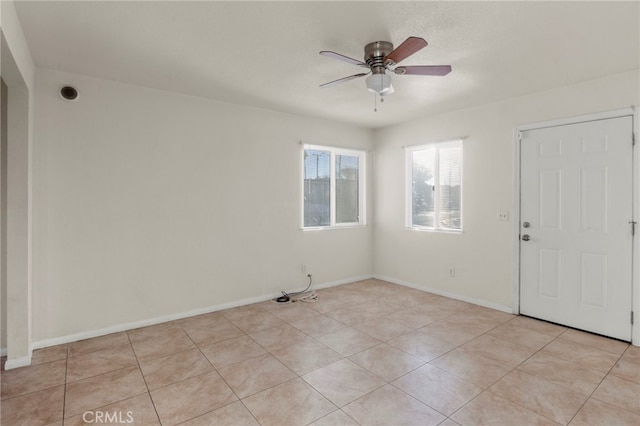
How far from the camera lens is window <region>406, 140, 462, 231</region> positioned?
4.43 metres

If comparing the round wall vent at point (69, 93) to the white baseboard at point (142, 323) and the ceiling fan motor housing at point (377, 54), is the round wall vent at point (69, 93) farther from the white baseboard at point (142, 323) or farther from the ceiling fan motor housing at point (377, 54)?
the ceiling fan motor housing at point (377, 54)

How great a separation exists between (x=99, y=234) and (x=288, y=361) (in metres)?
2.25

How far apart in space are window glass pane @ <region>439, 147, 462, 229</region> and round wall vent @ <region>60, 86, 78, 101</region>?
434 cm

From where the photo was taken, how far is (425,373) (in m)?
2.49

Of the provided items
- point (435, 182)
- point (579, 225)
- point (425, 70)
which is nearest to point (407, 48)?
point (425, 70)

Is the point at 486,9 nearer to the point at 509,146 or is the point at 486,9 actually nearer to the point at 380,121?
the point at 509,146

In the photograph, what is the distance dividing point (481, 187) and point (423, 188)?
905 mm

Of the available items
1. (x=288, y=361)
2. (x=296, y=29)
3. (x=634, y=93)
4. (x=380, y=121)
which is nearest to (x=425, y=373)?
(x=288, y=361)

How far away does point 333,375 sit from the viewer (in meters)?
2.47

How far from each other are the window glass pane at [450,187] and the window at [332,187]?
131cm

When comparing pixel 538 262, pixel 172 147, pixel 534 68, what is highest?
pixel 534 68

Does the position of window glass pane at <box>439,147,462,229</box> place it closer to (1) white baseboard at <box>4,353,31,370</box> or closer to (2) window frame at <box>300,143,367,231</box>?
(2) window frame at <box>300,143,367,231</box>

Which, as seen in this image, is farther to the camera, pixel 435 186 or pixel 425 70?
pixel 435 186

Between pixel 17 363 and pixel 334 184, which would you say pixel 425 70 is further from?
pixel 17 363
